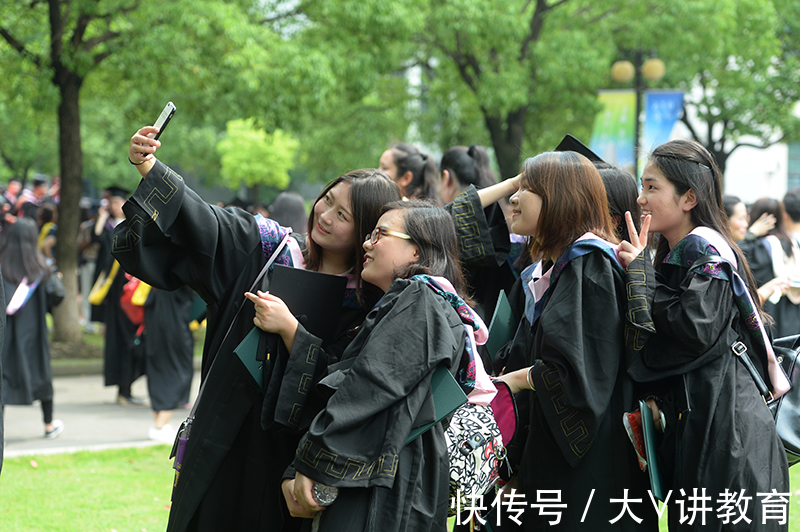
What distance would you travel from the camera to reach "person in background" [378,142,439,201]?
15.1ft

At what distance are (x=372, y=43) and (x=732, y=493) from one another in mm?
9131

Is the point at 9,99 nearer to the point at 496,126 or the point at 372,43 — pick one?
the point at 372,43

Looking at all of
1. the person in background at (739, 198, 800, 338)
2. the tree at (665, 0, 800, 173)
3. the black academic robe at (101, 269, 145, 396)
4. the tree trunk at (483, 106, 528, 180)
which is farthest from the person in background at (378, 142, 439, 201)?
the tree at (665, 0, 800, 173)

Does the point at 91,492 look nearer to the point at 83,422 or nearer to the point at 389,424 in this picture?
the point at 83,422

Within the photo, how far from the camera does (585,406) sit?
8.70 feet

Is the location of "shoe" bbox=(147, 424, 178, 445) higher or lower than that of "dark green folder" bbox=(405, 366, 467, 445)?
lower

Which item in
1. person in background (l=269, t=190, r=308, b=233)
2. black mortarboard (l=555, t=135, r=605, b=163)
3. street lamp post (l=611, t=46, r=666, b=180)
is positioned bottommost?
person in background (l=269, t=190, r=308, b=233)

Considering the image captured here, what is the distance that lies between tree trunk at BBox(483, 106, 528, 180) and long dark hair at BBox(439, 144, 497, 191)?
1069 centimetres

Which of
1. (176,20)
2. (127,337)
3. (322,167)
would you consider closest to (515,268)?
(127,337)

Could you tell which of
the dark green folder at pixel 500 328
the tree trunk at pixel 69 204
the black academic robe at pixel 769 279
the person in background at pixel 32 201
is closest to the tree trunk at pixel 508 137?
the tree trunk at pixel 69 204

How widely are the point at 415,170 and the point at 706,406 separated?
2.38 m

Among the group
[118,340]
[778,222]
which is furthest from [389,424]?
[118,340]

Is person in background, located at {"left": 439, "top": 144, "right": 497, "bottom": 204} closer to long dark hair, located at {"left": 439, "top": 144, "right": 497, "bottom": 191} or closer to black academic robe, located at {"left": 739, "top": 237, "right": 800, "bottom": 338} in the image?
long dark hair, located at {"left": 439, "top": 144, "right": 497, "bottom": 191}

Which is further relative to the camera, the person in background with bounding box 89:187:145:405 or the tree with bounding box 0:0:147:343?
the tree with bounding box 0:0:147:343
